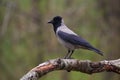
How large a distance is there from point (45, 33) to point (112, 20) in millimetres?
1245

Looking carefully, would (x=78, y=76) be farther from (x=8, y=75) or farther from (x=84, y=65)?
(x=84, y=65)

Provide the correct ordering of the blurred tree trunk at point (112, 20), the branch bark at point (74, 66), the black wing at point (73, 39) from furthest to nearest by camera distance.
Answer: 1. the blurred tree trunk at point (112, 20)
2. the black wing at point (73, 39)
3. the branch bark at point (74, 66)

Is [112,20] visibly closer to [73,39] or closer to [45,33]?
[45,33]

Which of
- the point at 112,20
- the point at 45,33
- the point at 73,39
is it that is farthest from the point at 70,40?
the point at 112,20

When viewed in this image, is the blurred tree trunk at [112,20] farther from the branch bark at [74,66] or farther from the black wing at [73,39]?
the branch bark at [74,66]

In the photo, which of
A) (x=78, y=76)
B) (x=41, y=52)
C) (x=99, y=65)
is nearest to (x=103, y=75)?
(x=78, y=76)

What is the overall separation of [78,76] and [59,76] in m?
0.54

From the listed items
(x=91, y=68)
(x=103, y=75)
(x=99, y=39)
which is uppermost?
(x=91, y=68)

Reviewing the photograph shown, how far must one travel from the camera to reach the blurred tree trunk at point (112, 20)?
1050 cm

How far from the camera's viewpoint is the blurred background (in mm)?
10391

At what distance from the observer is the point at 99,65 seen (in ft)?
18.8

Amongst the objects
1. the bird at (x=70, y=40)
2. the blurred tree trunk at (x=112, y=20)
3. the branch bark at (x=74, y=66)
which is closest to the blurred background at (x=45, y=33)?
the blurred tree trunk at (x=112, y=20)

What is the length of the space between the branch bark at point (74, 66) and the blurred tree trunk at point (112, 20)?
460 centimetres

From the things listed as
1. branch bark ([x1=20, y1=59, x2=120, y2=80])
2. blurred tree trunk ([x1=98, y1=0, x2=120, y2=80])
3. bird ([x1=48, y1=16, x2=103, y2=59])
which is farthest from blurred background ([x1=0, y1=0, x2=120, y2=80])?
branch bark ([x1=20, y1=59, x2=120, y2=80])
